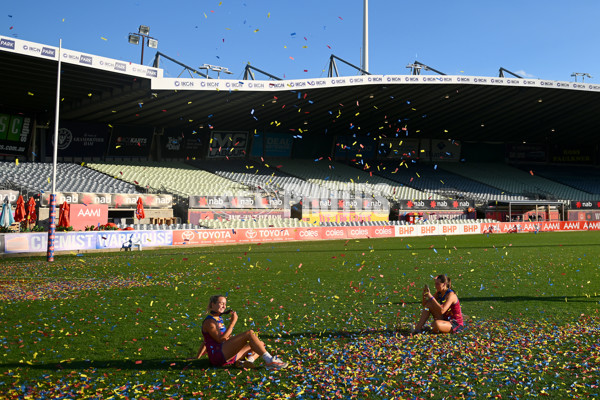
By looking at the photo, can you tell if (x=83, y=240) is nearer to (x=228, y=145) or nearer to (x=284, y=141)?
(x=228, y=145)

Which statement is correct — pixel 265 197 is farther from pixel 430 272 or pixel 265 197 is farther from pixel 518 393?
pixel 518 393

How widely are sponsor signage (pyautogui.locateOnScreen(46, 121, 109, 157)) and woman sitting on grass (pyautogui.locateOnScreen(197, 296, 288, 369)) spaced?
1605 inches

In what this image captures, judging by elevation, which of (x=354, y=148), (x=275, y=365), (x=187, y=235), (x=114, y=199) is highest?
(x=354, y=148)

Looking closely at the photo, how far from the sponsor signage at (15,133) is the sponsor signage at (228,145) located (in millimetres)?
16391

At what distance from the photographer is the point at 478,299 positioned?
11516 millimetres

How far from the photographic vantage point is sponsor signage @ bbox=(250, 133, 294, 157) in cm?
5353

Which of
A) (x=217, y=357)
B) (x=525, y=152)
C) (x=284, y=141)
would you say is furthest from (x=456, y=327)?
(x=525, y=152)

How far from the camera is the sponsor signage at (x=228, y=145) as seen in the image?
51.0 meters

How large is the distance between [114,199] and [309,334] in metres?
28.9

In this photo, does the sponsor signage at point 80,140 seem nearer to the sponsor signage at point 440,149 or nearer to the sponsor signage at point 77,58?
the sponsor signage at point 77,58

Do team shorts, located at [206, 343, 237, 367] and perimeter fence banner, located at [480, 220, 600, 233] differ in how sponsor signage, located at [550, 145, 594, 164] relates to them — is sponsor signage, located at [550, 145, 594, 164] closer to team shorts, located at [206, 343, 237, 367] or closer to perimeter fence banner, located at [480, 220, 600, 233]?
perimeter fence banner, located at [480, 220, 600, 233]

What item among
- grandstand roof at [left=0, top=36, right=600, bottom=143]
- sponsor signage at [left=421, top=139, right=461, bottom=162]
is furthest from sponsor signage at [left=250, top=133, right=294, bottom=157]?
sponsor signage at [left=421, top=139, right=461, bottom=162]

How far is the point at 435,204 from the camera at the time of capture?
4859cm

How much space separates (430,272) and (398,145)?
4541 centimetres
